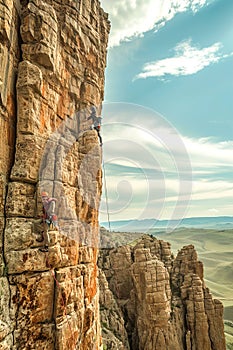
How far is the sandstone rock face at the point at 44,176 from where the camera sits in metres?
12.5

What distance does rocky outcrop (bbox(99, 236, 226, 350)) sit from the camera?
132 feet

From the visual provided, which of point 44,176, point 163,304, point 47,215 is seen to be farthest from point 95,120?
point 163,304

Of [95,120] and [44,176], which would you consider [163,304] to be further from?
[44,176]

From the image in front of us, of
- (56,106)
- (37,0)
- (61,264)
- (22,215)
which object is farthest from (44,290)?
(37,0)

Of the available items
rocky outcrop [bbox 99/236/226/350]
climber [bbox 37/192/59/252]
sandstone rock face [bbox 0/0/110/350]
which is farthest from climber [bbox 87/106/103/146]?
rocky outcrop [bbox 99/236/226/350]

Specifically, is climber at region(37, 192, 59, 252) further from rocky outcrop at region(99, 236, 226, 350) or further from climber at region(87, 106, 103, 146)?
rocky outcrop at region(99, 236, 226, 350)

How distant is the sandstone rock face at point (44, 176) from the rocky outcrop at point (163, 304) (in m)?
25.8

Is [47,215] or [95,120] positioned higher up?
[95,120]

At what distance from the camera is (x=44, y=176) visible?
554 inches

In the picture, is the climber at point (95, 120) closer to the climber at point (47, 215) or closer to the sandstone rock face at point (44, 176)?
the sandstone rock face at point (44, 176)

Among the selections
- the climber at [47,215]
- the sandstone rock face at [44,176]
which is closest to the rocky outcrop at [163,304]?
the sandstone rock face at [44,176]

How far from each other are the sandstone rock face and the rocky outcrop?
25812mm

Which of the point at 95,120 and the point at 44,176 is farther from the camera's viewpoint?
the point at 95,120

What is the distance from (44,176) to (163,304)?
33596mm
